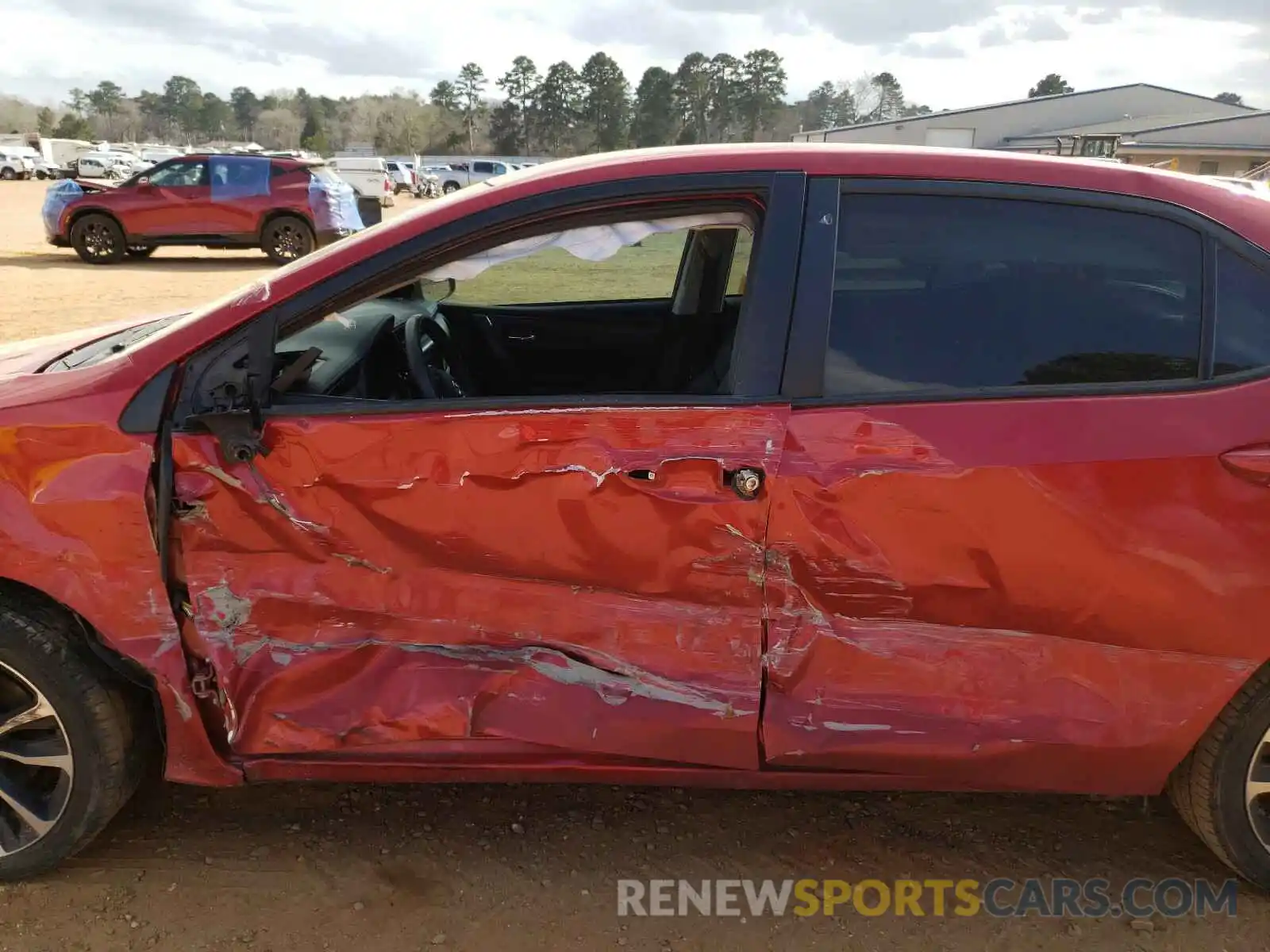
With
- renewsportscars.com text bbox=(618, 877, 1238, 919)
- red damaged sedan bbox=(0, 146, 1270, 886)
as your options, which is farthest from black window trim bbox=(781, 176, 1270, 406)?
renewsportscars.com text bbox=(618, 877, 1238, 919)

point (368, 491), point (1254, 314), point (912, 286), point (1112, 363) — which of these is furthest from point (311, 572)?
point (1254, 314)

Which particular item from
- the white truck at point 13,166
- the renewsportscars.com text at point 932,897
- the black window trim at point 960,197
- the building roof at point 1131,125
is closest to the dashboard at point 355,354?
the black window trim at point 960,197

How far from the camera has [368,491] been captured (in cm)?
208

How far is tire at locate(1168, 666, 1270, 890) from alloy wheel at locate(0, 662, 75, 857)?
9.07 feet

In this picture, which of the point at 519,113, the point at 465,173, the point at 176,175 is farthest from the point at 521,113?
the point at 176,175

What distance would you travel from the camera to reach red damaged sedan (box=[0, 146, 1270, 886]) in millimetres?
2020

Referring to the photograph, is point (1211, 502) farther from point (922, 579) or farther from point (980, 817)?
point (980, 817)

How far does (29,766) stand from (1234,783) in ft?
Answer: 9.87

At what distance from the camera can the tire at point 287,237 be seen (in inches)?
600

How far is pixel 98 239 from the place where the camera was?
589 inches

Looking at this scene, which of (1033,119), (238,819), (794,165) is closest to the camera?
(794,165)

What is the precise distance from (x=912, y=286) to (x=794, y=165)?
1.29 ft

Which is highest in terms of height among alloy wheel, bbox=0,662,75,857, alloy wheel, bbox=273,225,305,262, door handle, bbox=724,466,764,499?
alloy wheel, bbox=273,225,305,262

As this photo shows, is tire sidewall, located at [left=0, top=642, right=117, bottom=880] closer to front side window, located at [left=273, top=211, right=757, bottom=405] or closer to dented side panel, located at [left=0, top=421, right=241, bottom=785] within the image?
dented side panel, located at [left=0, top=421, right=241, bottom=785]
